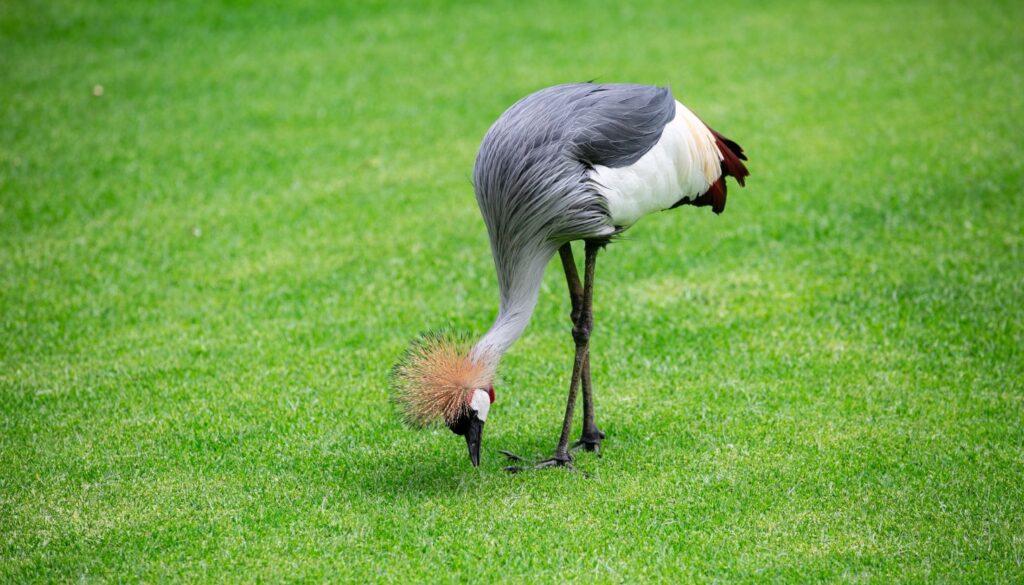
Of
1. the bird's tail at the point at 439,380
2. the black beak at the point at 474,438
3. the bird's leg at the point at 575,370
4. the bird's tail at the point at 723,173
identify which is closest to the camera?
the bird's tail at the point at 439,380

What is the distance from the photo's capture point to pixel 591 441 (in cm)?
593

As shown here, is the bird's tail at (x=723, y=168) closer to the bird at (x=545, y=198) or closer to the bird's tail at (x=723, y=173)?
the bird's tail at (x=723, y=173)

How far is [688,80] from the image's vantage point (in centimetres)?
1259

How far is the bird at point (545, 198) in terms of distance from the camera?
5145 millimetres

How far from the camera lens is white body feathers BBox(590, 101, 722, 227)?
17.5 ft

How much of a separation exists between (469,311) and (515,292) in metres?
2.54

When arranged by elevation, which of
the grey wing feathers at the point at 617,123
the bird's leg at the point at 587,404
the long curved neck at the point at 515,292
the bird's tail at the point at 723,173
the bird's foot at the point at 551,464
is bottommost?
the bird's foot at the point at 551,464

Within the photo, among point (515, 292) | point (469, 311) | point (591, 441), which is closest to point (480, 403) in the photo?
point (515, 292)

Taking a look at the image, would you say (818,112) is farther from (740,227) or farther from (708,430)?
(708,430)

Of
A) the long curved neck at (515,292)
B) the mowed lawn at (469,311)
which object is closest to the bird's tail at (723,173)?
the long curved neck at (515,292)

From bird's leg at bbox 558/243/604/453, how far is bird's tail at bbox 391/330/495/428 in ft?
2.52

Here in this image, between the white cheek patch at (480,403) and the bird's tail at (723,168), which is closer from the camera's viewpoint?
the white cheek patch at (480,403)

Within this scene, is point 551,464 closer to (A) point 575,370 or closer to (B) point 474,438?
(A) point 575,370

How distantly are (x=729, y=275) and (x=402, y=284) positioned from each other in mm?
2624
